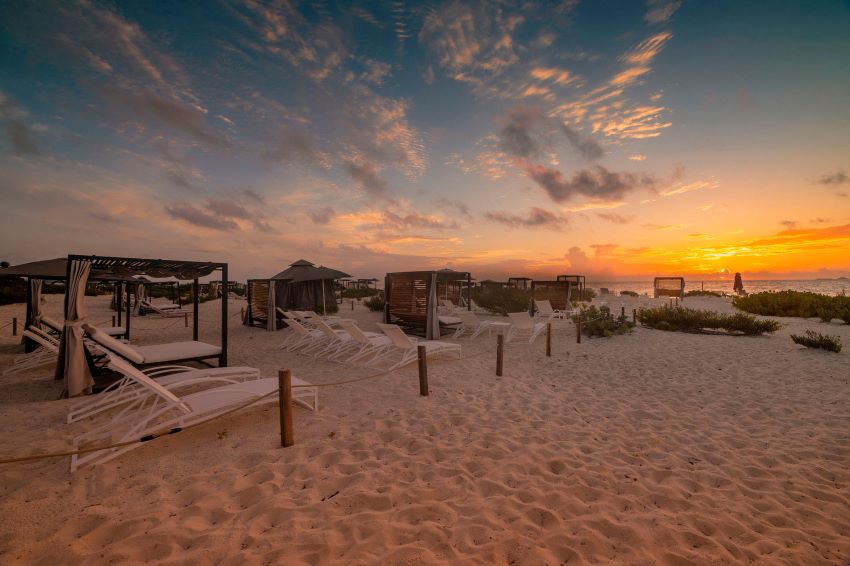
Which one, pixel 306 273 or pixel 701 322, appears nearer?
pixel 701 322

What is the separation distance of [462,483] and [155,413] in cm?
284

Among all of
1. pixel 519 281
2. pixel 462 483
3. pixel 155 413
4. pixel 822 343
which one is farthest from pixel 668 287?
pixel 155 413

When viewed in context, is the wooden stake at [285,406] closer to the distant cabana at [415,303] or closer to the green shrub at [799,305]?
the distant cabana at [415,303]

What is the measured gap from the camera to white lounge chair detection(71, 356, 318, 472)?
3178 millimetres

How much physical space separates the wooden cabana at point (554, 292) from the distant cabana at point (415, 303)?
21.4 ft

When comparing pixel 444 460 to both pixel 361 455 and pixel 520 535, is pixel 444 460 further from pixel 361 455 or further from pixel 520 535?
pixel 520 535

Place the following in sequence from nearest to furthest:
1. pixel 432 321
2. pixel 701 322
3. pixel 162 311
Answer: pixel 432 321 < pixel 701 322 < pixel 162 311

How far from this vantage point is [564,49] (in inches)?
327

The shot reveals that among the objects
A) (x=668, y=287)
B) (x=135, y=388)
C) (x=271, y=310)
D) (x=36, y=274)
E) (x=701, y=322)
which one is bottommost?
(x=135, y=388)

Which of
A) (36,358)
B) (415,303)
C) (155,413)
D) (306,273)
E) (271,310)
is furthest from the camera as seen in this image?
(306,273)

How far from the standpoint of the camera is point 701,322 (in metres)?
10.5

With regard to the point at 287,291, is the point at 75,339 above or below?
below

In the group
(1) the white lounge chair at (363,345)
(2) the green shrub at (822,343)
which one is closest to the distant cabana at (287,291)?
(1) the white lounge chair at (363,345)

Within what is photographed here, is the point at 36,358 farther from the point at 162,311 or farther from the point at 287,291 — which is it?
the point at 162,311
